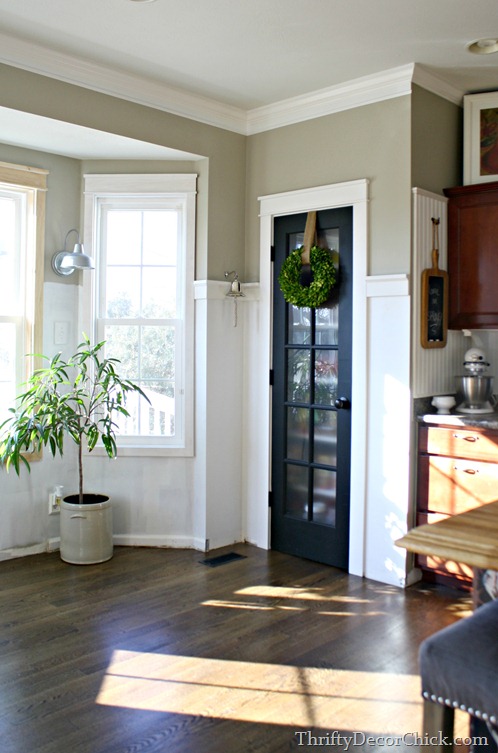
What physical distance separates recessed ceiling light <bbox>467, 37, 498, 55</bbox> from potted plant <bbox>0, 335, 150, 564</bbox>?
2648mm

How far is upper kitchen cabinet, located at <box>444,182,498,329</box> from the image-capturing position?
4137 millimetres

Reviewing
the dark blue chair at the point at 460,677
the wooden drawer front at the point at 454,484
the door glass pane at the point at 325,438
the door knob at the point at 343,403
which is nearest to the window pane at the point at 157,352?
the door glass pane at the point at 325,438

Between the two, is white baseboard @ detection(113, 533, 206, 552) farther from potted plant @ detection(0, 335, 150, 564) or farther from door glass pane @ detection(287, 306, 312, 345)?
door glass pane @ detection(287, 306, 312, 345)

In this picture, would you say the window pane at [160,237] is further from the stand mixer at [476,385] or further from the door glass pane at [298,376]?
the stand mixer at [476,385]

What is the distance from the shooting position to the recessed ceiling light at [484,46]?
365 centimetres

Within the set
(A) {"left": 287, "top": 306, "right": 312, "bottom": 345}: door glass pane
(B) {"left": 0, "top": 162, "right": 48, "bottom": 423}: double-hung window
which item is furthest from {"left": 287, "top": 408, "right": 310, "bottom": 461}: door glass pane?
(B) {"left": 0, "top": 162, "right": 48, "bottom": 423}: double-hung window

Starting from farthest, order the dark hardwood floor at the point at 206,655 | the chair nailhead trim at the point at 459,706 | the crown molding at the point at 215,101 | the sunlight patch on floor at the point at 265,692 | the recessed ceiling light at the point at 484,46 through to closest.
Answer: the crown molding at the point at 215,101 → the recessed ceiling light at the point at 484,46 → the sunlight patch on floor at the point at 265,692 → the dark hardwood floor at the point at 206,655 → the chair nailhead trim at the point at 459,706

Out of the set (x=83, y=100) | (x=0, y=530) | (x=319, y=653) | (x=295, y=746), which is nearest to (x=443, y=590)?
(x=319, y=653)

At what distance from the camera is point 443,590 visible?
13.1 ft

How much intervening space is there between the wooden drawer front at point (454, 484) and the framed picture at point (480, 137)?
1.73 m

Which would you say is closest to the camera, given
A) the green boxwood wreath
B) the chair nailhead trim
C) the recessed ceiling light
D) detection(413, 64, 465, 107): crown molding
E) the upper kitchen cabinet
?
the chair nailhead trim

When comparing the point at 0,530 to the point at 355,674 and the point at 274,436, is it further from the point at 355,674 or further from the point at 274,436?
the point at 355,674

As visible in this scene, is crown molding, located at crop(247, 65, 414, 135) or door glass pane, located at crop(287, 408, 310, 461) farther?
door glass pane, located at crop(287, 408, 310, 461)

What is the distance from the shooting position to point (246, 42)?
370 centimetres
